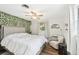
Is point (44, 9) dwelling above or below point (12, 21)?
above

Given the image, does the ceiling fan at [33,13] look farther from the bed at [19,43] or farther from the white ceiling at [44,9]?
the bed at [19,43]

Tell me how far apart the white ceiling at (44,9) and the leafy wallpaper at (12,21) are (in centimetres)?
7

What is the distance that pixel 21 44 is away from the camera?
1646mm

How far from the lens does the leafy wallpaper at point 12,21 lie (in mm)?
1633

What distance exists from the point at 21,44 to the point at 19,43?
4 centimetres

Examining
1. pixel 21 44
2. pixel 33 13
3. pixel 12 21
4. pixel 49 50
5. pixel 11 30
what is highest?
pixel 33 13

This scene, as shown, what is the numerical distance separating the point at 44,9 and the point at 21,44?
2.28ft

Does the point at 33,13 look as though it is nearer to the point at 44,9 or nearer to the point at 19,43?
the point at 44,9

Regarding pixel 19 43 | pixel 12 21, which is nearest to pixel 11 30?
pixel 12 21

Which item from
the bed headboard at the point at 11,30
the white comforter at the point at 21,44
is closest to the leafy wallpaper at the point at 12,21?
the bed headboard at the point at 11,30

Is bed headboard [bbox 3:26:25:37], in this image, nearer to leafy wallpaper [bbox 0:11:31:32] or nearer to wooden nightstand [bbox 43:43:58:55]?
leafy wallpaper [bbox 0:11:31:32]

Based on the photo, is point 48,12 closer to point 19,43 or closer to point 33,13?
point 33,13
